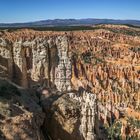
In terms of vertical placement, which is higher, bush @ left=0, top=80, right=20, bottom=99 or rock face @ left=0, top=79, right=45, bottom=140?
bush @ left=0, top=80, right=20, bottom=99

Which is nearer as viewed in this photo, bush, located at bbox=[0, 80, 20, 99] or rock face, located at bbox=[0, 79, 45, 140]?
rock face, located at bbox=[0, 79, 45, 140]

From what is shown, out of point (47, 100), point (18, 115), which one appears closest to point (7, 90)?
point (47, 100)

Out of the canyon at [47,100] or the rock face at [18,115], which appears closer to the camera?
the rock face at [18,115]

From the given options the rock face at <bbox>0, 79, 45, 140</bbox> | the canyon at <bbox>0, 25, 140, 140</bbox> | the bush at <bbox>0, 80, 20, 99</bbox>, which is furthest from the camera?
the bush at <bbox>0, 80, 20, 99</bbox>

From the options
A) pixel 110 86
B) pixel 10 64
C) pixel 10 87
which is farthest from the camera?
pixel 110 86

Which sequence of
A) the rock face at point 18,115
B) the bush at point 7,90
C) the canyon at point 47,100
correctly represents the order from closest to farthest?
the rock face at point 18,115
the canyon at point 47,100
the bush at point 7,90

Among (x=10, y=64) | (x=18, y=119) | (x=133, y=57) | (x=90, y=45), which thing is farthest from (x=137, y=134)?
(x=90, y=45)

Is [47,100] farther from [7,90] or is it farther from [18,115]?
[18,115]

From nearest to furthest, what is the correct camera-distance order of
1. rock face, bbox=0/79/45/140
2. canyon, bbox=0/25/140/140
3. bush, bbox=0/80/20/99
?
rock face, bbox=0/79/45/140 → canyon, bbox=0/25/140/140 → bush, bbox=0/80/20/99

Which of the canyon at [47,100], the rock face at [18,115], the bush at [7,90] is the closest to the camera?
the rock face at [18,115]

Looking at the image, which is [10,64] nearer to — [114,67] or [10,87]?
[10,87]

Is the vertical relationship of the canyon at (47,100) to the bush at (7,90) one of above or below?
below
